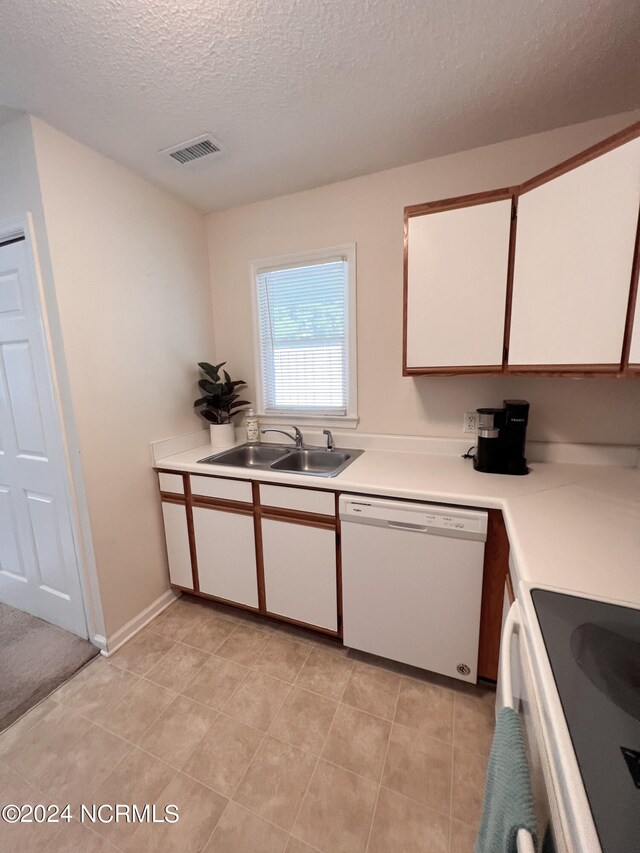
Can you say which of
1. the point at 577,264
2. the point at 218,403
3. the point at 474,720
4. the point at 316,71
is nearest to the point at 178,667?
the point at 474,720

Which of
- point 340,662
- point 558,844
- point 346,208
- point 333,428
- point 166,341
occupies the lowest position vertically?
point 340,662

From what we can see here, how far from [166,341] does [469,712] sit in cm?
245

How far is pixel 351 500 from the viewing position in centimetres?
157

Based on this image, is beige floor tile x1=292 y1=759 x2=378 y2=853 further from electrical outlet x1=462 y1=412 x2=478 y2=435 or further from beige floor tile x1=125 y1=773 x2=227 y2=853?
electrical outlet x1=462 y1=412 x2=478 y2=435

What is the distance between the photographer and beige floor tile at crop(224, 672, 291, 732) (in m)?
1.46

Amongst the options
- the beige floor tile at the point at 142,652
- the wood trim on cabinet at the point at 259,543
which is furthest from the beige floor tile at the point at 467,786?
the beige floor tile at the point at 142,652

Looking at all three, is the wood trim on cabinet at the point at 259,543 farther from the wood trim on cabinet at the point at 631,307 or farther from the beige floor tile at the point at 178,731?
the wood trim on cabinet at the point at 631,307

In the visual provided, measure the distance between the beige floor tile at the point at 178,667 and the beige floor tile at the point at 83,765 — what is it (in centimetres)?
27

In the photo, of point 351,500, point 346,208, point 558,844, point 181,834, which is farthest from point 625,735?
point 346,208

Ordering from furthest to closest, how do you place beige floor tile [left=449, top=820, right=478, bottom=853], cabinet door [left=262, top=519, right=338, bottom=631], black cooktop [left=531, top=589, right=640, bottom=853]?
cabinet door [left=262, top=519, right=338, bottom=631] → beige floor tile [left=449, top=820, right=478, bottom=853] → black cooktop [left=531, top=589, right=640, bottom=853]

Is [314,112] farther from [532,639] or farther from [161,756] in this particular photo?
[161,756]

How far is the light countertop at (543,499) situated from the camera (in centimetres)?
87

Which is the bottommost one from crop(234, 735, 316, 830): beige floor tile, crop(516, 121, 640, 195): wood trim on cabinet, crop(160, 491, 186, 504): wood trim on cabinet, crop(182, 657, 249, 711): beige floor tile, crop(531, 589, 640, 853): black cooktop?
crop(182, 657, 249, 711): beige floor tile

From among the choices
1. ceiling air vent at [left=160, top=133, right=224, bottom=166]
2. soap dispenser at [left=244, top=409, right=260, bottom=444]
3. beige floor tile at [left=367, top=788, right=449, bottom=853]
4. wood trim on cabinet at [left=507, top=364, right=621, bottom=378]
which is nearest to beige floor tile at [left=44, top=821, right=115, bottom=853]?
beige floor tile at [left=367, top=788, right=449, bottom=853]
